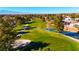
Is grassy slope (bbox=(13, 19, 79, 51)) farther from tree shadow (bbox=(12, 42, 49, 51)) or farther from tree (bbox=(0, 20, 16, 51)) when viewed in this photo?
tree (bbox=(0, 20, 16, 51))

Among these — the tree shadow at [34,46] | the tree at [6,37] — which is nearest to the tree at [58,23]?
the tree shadow at [34,46]

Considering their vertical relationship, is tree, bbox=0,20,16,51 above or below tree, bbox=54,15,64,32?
below

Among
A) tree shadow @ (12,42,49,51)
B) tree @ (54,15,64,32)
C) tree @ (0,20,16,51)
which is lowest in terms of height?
tree shadow @ (12,42,49,51)

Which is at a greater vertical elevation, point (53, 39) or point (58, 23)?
point (58, 23)

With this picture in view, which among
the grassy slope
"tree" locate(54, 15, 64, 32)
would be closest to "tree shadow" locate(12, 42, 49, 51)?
the grassy slope

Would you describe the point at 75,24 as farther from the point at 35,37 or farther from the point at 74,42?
the point at 35,37

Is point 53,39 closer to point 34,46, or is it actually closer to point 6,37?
point 34,46

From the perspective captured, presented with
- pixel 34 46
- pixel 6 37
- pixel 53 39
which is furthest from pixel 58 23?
pixel 6 37

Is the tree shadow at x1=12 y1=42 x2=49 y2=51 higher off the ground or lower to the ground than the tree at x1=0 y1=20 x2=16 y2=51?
lower

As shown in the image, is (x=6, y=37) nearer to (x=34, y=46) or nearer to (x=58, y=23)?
(x=34, y=46)

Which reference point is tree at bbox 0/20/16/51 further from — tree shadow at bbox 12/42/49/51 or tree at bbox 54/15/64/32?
tree at bbox 54/15/64/32
